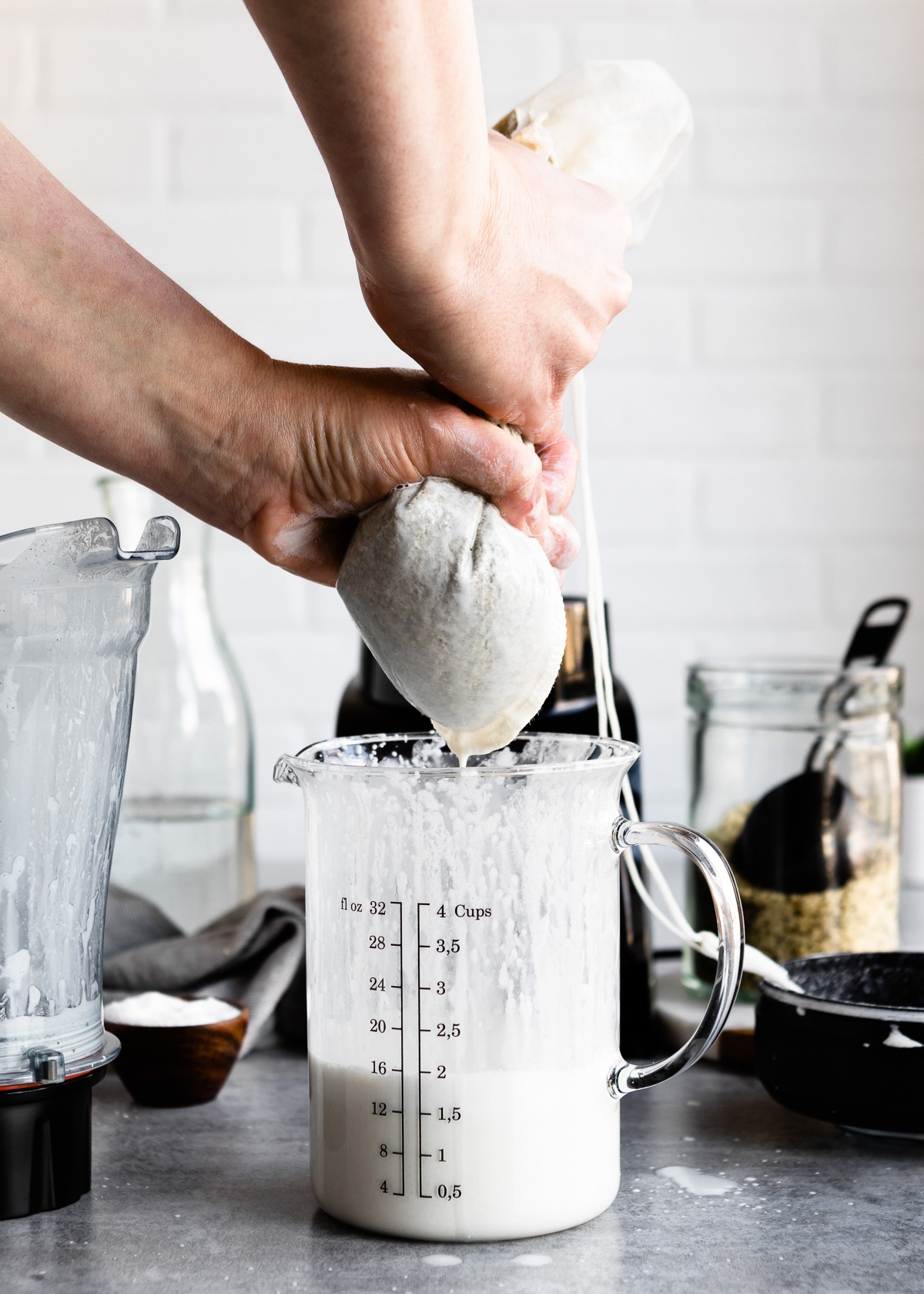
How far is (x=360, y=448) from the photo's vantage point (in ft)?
1.81

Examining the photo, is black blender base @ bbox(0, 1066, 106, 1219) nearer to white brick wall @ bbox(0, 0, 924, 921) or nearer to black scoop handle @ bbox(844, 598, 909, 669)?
black scoop handle @ bbox(844, 598, 909, 669)

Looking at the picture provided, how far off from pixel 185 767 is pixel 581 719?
413 mm

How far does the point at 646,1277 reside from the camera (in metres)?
0.52

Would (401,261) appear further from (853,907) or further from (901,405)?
(901,405)

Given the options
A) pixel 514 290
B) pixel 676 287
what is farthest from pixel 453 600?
pixel 676 287

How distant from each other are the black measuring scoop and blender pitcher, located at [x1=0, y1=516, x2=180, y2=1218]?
461 millimetres

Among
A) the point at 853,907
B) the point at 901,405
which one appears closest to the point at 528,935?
the point at 853,907

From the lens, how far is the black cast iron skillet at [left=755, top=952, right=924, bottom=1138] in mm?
614

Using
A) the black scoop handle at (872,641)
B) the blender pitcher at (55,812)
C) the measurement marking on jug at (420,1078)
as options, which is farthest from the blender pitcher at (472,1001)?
the black scoop handle at (872,641)

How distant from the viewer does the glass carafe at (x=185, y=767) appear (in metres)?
1.09

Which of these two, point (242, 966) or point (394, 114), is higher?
point (394, 114)

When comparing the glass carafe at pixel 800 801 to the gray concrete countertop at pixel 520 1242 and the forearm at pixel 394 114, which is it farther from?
the forearm at pixel 394 114

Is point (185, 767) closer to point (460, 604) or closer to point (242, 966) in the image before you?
point (242, 966)

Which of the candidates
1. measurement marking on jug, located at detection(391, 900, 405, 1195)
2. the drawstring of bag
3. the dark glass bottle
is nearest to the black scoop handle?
the dark glass bottle
